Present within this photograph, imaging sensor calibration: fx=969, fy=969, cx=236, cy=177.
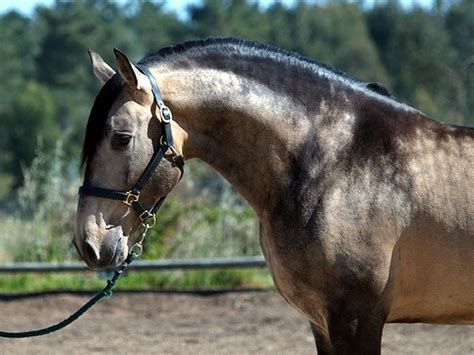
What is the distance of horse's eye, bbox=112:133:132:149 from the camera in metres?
4.02

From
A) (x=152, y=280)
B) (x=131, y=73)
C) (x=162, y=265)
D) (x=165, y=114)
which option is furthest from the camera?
(x=152, y=280)

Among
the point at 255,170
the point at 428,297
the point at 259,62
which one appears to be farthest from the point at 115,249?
the point at 428,297

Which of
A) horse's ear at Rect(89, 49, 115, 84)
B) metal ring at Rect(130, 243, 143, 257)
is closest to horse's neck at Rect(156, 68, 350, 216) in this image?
horse's ear at Rect(89, 49, 115, 84)

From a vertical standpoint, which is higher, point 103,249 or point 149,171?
point 149,171

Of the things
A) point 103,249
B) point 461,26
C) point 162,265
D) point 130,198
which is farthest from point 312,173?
point 461,26

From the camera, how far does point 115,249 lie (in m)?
4.02

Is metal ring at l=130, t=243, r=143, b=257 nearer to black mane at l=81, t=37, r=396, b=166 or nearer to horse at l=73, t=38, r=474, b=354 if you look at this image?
horse at l=73, t=38, r=474, b=354

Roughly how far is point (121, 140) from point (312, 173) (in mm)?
819

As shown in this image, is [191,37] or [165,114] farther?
[191,37]

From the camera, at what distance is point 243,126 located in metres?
4.23

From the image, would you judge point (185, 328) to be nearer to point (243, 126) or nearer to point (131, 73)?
point (243, 126)

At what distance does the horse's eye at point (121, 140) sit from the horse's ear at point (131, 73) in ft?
0.67

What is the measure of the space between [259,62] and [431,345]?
12.5ft

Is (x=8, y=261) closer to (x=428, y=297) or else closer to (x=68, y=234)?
(x=68, y=234)
